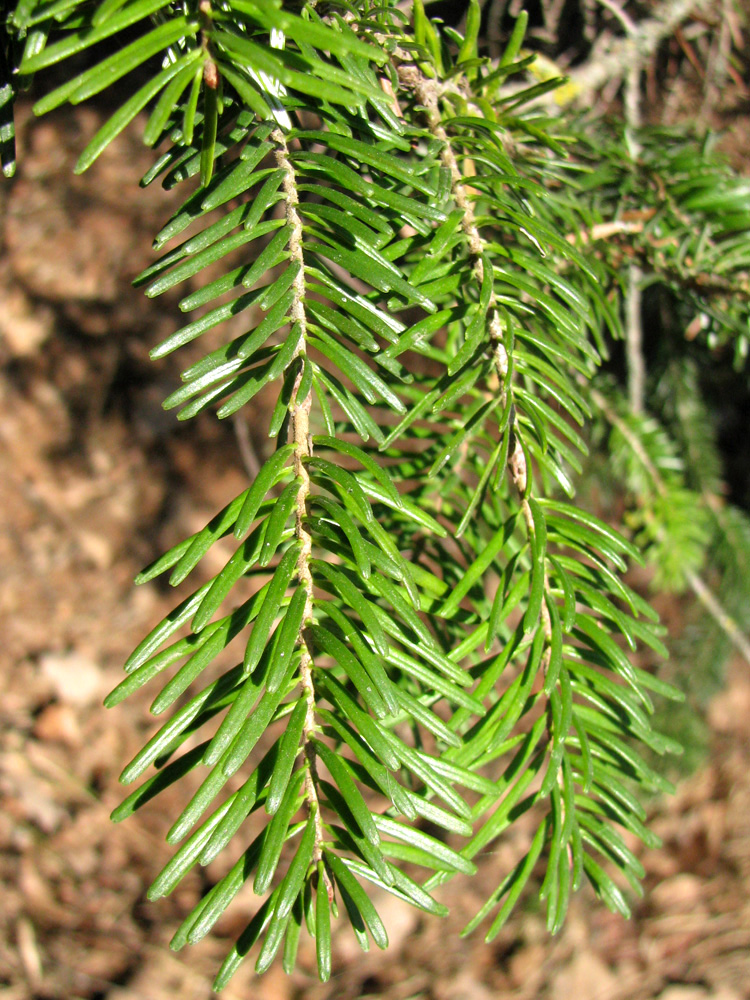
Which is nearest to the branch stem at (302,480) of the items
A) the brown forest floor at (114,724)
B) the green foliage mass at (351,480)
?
the green foliage mass at (351,480)

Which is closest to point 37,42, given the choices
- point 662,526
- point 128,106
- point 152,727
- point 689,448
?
point 128,106

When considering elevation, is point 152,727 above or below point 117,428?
below

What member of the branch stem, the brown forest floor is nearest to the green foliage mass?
the branch stem

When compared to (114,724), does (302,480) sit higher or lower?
higher

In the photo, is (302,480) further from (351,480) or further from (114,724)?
(114,724)

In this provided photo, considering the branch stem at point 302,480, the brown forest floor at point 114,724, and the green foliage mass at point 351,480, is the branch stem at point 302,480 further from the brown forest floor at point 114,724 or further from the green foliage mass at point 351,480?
the brown forest floor at point 114,724

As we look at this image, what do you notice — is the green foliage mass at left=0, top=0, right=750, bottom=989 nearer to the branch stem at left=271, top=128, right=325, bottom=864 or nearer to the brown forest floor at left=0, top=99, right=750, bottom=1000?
the branch stem at left=271, top=128, right=325, bottom=864

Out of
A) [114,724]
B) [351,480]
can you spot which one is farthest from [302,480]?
[114,724]

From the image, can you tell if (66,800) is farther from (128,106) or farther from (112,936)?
(128,106)
